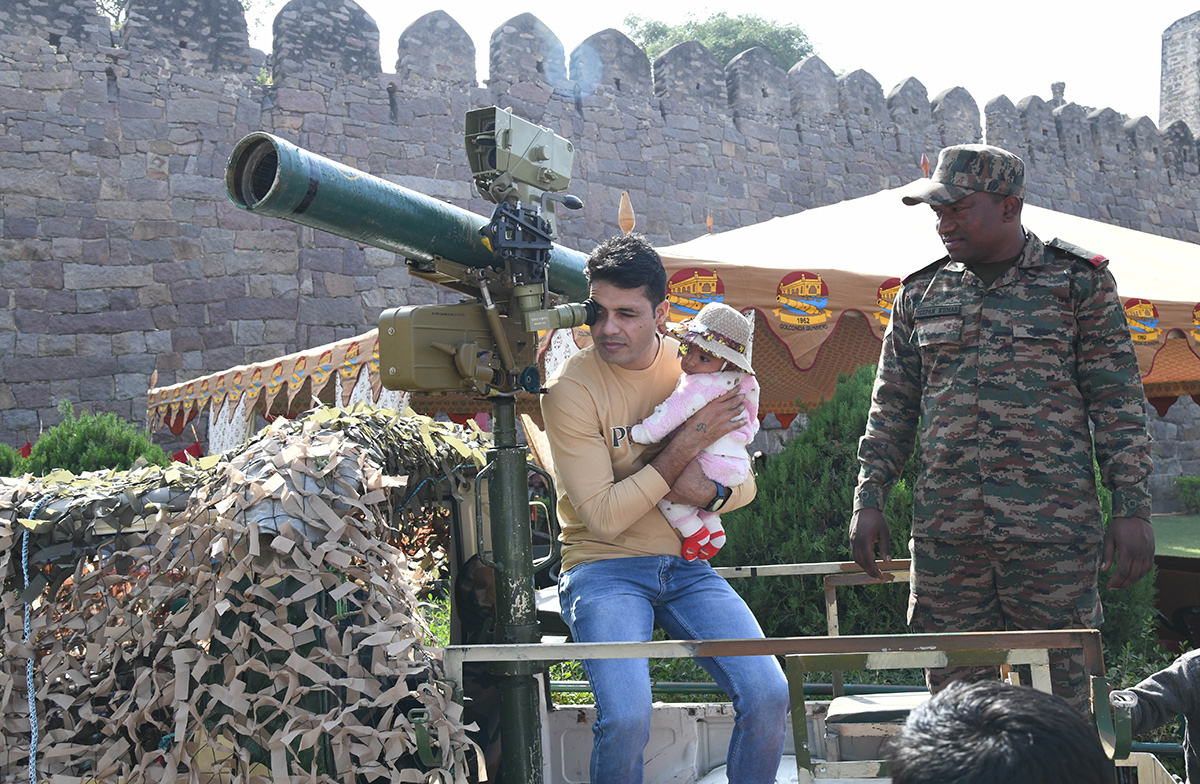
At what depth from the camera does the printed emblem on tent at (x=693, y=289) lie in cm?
431

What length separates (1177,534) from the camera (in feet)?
38.3

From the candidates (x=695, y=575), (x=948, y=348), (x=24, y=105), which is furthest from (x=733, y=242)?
(x=24, y=105)

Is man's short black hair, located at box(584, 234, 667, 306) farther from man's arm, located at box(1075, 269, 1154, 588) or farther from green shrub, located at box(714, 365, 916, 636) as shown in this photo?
green shrub, located at box(714, 365, 916, 636)

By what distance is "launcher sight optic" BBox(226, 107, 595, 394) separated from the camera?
1845 mm

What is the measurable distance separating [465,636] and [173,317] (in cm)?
980

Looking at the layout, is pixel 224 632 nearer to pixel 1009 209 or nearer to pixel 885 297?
pixel 1009 209

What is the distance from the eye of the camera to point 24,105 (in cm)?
A: 1051

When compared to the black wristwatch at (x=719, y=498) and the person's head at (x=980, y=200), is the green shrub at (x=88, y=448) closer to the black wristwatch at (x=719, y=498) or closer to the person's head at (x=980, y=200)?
the black wristwatch at (x=719, y=498)

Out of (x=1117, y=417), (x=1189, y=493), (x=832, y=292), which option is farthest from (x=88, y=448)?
(x=1189, y=493)

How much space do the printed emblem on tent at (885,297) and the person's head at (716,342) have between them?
7.81 ft

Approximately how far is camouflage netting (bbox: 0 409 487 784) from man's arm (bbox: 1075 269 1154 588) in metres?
1.59

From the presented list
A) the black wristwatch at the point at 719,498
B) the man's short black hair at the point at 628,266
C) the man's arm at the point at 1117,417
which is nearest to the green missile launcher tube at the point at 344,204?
the man's short black hair at the point at 628,266

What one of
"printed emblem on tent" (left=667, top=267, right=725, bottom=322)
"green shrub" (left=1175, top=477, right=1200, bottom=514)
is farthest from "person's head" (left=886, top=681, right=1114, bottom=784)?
"green shrub" (left=1175, top=477, right=1200, bottom=514)

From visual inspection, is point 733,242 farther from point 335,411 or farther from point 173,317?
point 173,317
